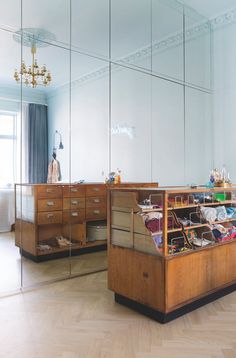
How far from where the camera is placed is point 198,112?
15.8 ft

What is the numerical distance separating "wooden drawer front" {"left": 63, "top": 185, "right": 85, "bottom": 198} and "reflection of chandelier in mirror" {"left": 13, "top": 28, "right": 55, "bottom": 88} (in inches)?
47.3

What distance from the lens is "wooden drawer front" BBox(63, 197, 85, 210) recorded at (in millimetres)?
3662

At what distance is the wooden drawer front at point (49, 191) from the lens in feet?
11.2

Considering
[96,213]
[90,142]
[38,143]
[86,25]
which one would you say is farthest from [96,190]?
[86,25]

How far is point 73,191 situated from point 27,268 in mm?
1013

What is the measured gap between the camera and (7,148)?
315 centimetres

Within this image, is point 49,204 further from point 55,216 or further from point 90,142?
point 90,142

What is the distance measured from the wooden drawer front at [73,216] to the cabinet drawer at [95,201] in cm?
13

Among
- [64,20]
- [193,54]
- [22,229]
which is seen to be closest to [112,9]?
[64,20]

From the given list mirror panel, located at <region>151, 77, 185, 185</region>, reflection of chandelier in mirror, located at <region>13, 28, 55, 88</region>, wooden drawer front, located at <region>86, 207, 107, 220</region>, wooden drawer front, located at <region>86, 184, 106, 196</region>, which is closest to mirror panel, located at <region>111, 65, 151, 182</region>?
mirror panel, located at <region>151, 77, 185, 185</region>

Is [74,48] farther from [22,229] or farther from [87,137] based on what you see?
[22,229]

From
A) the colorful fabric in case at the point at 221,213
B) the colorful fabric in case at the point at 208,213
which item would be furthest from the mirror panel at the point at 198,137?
the colorful fabric in case at the point at 208,213

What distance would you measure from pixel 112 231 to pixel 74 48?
2.24 meters

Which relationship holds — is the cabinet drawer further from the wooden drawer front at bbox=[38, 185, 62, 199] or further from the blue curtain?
the blue curtain
